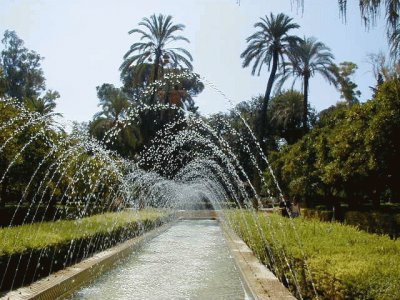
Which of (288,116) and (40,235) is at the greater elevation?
(288,116)

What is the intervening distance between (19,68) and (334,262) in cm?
5534

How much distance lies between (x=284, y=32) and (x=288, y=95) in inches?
589

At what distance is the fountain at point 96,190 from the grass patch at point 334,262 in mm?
210

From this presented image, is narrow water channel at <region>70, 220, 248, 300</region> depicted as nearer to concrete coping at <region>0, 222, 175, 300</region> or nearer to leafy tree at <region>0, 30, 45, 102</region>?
concrete coping at <region>0, 222, 175, 300</region>

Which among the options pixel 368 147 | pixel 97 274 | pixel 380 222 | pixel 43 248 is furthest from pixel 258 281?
pixel 380 222

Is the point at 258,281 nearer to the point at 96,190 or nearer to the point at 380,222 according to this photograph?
the point at 380,222

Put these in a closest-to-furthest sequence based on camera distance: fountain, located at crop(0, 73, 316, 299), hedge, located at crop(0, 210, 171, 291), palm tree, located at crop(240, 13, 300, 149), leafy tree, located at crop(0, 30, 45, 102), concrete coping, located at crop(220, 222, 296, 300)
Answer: concrete coping, located at crop(220, 222, 296, 300) → hedge, located at crop(0, 210, 171, 291) → fountain, located at crop(0, 73, 316, 299) → palm tree, located at crop(240, 13, 300, 149) → leafy tree, located at crop(0, 30, 45, 102)

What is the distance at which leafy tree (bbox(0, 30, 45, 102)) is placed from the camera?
178 feet

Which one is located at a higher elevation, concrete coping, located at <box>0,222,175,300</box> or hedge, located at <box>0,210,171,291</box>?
hedge, located at <box>0,210,171,291</box>

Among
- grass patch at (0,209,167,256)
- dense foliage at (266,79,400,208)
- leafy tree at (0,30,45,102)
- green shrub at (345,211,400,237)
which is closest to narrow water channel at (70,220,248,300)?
grass patch at (0,209,167,256)

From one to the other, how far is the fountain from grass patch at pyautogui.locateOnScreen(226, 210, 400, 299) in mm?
210

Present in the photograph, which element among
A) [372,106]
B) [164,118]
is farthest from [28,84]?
[372,106]

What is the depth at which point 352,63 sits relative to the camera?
5488 centimetres

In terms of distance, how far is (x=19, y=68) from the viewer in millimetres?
54969
